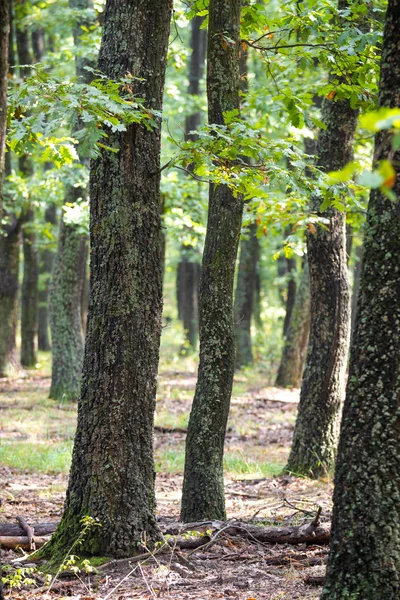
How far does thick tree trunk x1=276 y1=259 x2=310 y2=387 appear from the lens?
Result: 16.5 m

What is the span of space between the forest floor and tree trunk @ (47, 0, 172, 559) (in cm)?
44

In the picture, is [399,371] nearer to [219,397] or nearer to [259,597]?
[259,597]

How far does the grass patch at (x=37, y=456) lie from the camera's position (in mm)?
10203

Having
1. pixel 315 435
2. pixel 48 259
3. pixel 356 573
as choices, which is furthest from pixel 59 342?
pixel 48 259

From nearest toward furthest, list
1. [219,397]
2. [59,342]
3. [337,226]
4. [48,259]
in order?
1. [219,397]
2. [337,226]
3. [59,342]
4. [48,259]

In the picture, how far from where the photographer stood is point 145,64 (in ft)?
19.1

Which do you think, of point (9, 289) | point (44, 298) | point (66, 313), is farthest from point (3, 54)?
point (44, 298)

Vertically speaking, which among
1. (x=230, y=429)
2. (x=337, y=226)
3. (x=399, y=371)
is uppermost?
(x=337, y=226)

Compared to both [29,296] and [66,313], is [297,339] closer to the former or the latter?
[66,313]

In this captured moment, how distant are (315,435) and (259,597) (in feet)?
15.9

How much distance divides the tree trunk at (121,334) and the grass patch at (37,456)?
4.64 m

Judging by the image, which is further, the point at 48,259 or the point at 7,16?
the point at 48,259

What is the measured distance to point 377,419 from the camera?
3910 mm

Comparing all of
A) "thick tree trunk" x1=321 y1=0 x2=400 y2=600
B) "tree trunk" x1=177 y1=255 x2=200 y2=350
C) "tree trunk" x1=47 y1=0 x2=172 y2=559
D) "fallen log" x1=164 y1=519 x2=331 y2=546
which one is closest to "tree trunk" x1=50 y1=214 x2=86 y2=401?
"fallen log" x1=164 y1=519 x2=331 y2=546
